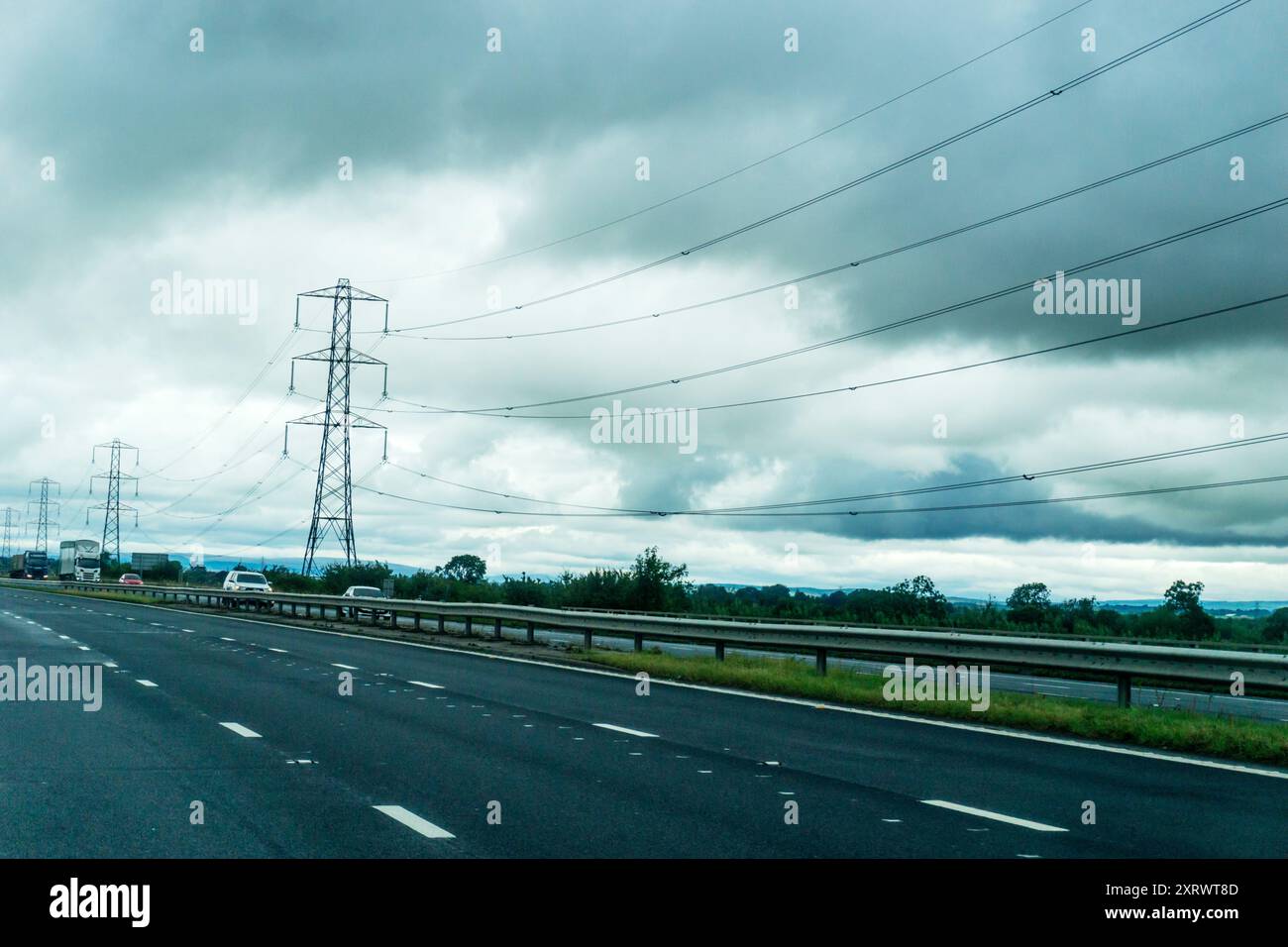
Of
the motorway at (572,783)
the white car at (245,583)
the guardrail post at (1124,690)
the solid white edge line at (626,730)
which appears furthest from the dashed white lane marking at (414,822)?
the white car at (245,583)

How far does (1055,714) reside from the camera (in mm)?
16422

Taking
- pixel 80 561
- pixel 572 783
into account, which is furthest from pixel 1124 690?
pixel 80 561

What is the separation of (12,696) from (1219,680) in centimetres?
1560

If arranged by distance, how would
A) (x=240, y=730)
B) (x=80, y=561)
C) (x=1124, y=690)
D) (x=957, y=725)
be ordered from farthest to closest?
(x=80, y=561) → (x=1124, y=690) → (x=957, y=725) → (x=240, y=730)

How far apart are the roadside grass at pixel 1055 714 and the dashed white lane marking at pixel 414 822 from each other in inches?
351

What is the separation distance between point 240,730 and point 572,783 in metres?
5.07

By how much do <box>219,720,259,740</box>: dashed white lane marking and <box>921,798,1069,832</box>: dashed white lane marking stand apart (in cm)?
724

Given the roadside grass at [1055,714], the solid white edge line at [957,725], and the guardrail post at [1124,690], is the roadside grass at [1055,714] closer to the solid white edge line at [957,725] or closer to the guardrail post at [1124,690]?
the guardrail post at [1124,690]

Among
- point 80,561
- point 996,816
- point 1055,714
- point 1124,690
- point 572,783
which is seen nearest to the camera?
point 996,816

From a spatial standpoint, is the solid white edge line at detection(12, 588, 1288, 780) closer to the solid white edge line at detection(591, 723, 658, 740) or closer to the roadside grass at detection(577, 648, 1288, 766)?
the roadside grass at detection(577, 648, 1288, 766)

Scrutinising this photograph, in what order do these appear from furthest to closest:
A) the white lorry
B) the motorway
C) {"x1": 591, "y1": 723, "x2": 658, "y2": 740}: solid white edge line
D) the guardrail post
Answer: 1. the white lorry
2. the guardrail post
3. {"x1": 591, "y1": 723, "x2": 658, "y2": 740}: solid white edge line
4. the motorway

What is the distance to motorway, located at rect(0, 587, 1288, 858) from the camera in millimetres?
8297

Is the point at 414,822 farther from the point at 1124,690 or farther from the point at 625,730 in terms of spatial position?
the point at 1124,690

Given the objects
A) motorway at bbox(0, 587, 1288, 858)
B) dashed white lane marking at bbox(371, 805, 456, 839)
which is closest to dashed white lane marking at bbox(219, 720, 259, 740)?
motorway at bbox(0, 587, 1288, 858)
